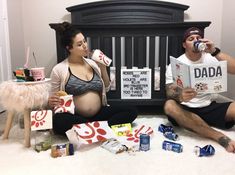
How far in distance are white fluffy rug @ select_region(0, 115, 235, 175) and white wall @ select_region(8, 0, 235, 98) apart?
1.45m

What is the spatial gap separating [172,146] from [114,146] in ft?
1.11

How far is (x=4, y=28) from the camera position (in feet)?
7.89

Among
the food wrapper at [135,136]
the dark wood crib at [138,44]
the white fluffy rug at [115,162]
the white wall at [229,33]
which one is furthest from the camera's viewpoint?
the white wall at [229,33]

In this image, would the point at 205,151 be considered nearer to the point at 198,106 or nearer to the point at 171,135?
the point at 171,135

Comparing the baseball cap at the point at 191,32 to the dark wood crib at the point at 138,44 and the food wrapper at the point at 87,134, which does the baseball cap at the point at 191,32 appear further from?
the food wrapper at the point at 87,134

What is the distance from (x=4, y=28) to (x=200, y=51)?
174cm

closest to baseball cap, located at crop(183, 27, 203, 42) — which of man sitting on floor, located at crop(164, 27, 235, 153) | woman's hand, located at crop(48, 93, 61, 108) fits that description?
man sitting on floor, located at crop(164, 27, 235, 153)

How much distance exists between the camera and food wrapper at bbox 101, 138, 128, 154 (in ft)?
4.95

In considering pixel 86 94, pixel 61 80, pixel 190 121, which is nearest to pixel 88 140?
pixel 86 94

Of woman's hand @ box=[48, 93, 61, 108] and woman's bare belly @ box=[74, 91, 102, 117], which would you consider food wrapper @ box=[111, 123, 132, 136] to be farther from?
woman's hand @ box=[48, 93, 61, 108]

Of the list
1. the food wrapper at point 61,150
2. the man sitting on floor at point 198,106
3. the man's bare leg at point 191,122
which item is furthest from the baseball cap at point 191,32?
the food wrapper at point 61,150

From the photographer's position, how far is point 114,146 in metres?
1.54

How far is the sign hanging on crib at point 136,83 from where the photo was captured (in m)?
2.08

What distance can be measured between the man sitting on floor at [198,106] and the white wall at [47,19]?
0.97 m
